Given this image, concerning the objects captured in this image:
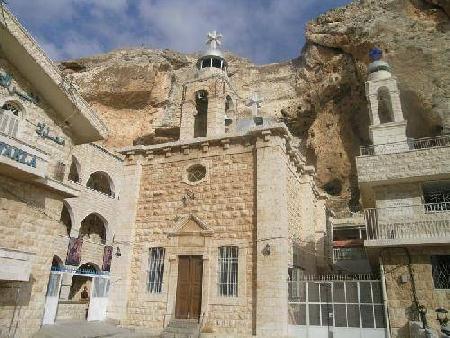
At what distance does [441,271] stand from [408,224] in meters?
1.59

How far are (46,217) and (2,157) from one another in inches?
98.0

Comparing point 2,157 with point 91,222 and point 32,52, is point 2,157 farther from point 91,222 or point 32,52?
point 91,222

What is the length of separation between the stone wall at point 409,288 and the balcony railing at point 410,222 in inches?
20.4

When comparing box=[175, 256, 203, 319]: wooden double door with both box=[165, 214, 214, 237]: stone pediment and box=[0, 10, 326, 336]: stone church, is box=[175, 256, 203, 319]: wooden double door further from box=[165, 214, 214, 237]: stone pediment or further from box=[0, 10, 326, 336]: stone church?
box=[165, 214, 214, 237]: stone pediment

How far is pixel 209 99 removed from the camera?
1620 centimetres

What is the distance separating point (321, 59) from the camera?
96.0 feet

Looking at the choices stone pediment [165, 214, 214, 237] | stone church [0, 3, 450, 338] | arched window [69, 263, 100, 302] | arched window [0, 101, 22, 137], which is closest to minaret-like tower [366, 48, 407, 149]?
stone church [0, 3, 450, 338]

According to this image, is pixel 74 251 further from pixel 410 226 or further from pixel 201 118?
pixel 410 226

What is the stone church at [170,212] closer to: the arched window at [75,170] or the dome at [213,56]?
the dome at [213,56]

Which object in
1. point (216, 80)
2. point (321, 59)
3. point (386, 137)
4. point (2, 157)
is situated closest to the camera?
point (2, 157)

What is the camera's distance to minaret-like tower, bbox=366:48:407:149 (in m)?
15.0

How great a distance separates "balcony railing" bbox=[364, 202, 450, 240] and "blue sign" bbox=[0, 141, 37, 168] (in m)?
9.95

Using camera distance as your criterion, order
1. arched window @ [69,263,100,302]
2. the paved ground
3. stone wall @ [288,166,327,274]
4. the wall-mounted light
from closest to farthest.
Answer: the paved ground < the wall-mounted light < stone wall @ [288,166,327,274] < arched window @ [69,263,100,302]

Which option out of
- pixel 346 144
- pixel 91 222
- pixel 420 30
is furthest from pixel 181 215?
pixel 420 30
